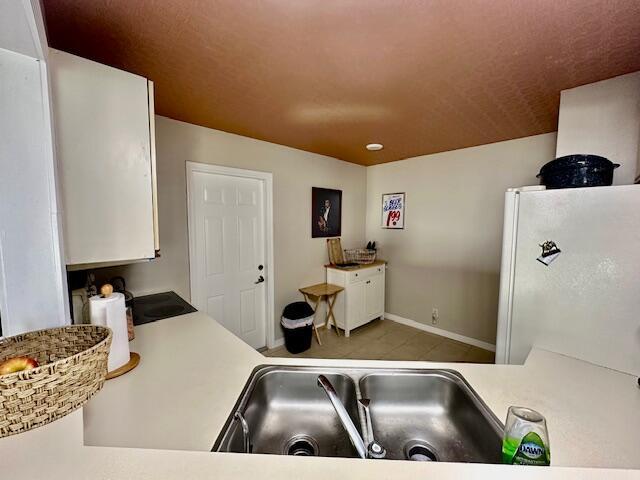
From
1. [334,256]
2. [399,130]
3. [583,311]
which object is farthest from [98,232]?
[334,256]

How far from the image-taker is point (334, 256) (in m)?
3.53

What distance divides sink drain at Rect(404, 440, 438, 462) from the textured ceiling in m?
1.67

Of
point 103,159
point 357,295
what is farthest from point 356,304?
point 103,159

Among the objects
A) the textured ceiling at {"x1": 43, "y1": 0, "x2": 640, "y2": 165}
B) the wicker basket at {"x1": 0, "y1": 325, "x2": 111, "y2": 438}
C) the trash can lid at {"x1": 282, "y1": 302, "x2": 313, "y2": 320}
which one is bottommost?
the trash can lid at {"x1": 282, "y1": 302, "x2": 313, "y2": 320}

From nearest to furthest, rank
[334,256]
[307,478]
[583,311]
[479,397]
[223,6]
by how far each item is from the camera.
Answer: [307,478]
[479,397]
[223,6]
[583,311]
[334,256]

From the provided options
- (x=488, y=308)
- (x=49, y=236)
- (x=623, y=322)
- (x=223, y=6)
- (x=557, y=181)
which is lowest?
(x=488, y=308)

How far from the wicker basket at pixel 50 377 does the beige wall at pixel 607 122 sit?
2.51m

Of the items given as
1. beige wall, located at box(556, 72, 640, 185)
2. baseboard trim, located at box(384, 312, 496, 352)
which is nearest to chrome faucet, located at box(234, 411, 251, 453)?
beige wall, located at box(556, 72, 640, 185)

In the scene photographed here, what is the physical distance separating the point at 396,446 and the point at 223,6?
180cm

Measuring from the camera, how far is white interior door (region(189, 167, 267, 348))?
239 centimetres

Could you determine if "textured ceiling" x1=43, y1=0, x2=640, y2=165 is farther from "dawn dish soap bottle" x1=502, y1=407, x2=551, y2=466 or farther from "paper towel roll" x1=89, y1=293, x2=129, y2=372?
"dawn dish soap bottle" x1=502, y1=407, x2=551, y2=466

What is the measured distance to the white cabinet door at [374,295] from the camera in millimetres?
3494

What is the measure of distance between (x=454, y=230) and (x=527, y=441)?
2818 millimetres

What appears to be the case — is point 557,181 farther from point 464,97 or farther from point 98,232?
point 98,232
